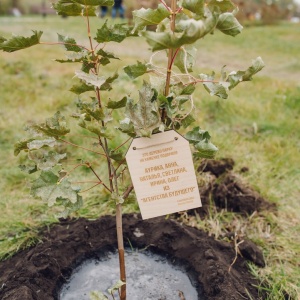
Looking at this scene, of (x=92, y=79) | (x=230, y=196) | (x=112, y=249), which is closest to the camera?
(x=92, y=79)

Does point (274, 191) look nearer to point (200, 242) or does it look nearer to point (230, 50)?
point (200, 242)

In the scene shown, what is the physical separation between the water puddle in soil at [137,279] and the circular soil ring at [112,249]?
32 millimetres

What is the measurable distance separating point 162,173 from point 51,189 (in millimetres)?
309

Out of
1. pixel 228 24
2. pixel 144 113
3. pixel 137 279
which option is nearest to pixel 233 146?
pixel 137 279

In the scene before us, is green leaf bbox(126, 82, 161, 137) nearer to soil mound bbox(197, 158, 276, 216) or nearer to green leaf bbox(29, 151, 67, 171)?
green leaf bbox(29, 151, 67, 171)

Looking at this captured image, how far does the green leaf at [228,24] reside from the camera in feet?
3.11

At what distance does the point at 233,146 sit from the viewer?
2832mm

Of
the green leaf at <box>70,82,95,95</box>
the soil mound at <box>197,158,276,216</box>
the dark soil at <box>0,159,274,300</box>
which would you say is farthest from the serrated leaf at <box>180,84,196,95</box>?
the soil mound at <box>197,158,276,216</box>

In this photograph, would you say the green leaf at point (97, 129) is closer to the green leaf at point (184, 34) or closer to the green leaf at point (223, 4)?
the green leaf at point (184, 34)

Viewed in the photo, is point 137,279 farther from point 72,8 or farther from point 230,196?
point 72,8

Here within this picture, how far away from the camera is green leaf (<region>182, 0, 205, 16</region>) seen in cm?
95

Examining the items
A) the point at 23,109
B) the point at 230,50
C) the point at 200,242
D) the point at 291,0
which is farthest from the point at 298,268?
the point at 291,0

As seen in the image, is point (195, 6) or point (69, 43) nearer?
point (195, 6)

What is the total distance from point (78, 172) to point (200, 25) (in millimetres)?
1875
